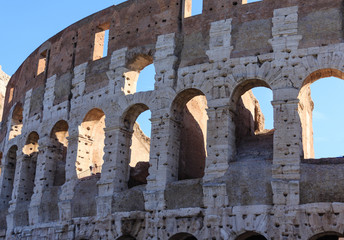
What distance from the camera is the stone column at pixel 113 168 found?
1525 cm

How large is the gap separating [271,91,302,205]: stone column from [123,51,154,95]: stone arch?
451 centimetres

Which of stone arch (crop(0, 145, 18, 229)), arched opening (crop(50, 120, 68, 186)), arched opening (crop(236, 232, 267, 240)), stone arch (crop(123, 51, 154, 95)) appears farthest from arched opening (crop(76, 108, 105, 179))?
arched opening (crop(236, 232, 267, 240))

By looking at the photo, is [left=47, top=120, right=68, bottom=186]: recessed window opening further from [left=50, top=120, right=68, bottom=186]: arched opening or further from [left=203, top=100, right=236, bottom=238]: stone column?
[left=203, top=100, right=236, bottom=238]: stone column

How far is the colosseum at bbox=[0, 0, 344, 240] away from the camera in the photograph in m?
12.9

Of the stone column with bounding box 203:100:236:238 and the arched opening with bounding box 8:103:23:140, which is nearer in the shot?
the stone column with bounding box 203:100:236:238

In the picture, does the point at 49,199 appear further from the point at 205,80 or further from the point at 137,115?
the point at 205,80

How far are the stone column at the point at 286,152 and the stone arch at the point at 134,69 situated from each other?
451 cm

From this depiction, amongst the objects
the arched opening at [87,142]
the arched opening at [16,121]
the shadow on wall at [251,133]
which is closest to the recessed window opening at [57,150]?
the arched opening at [87,142]

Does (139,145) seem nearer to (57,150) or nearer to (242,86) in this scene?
(57,150)

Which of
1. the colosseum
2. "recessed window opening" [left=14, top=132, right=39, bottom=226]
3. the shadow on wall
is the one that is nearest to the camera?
the colosseum

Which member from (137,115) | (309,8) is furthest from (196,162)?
(309,8)

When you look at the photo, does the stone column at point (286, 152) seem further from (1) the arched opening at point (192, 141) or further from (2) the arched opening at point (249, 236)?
(1) the arched opening at point (192, 141)

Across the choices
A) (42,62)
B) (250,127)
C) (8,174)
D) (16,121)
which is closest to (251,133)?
(250,127)

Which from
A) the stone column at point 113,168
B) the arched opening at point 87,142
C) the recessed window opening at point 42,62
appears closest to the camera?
the stone column at point 113,168
